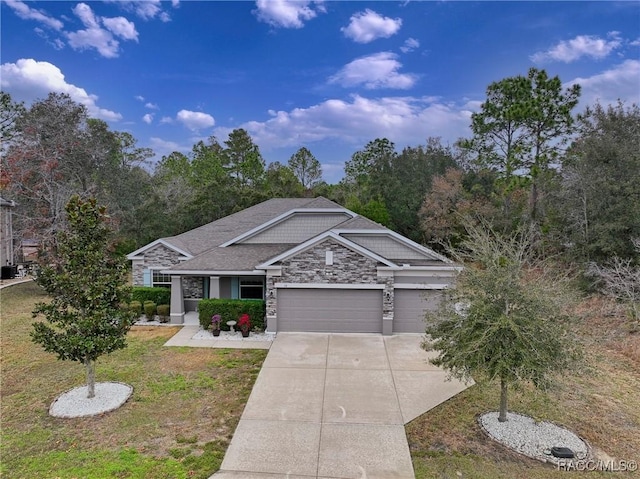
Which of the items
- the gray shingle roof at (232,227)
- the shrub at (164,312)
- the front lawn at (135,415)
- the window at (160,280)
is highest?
the gray shingle roof at (232,227)

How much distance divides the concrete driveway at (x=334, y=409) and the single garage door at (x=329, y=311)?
3.24 feet

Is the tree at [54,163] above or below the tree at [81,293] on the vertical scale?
above

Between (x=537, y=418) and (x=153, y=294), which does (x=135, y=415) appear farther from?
(x=153, y=294)

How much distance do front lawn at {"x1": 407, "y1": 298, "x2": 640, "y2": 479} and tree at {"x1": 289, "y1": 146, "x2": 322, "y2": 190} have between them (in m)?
46.2

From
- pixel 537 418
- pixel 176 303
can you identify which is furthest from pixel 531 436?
pixel 176 303

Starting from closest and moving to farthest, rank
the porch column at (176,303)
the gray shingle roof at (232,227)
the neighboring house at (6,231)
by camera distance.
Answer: the porch column at (176,303)
the gray shingle roof at (232,227)
the neighboring house at (6,231)

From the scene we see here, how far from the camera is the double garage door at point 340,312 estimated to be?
14.0m

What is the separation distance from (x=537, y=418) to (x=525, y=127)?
2638 centimetres

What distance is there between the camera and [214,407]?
862cm

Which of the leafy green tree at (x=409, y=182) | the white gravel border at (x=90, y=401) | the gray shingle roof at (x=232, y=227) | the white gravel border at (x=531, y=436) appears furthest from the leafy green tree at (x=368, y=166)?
the white gravel border at (x=90, y=401)

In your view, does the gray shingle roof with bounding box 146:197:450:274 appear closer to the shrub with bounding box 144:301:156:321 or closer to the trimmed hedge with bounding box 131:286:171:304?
the trimmed hedge with bounding box 131:286:171:304

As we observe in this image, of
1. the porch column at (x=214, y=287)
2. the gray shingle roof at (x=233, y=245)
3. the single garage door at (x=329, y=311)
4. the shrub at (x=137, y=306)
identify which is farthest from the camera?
the shrub at (x=137, y=306)

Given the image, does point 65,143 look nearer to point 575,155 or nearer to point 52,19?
point 52,19

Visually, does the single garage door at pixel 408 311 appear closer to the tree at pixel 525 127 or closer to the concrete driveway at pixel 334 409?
the concrete driveway at pixel 334 409
